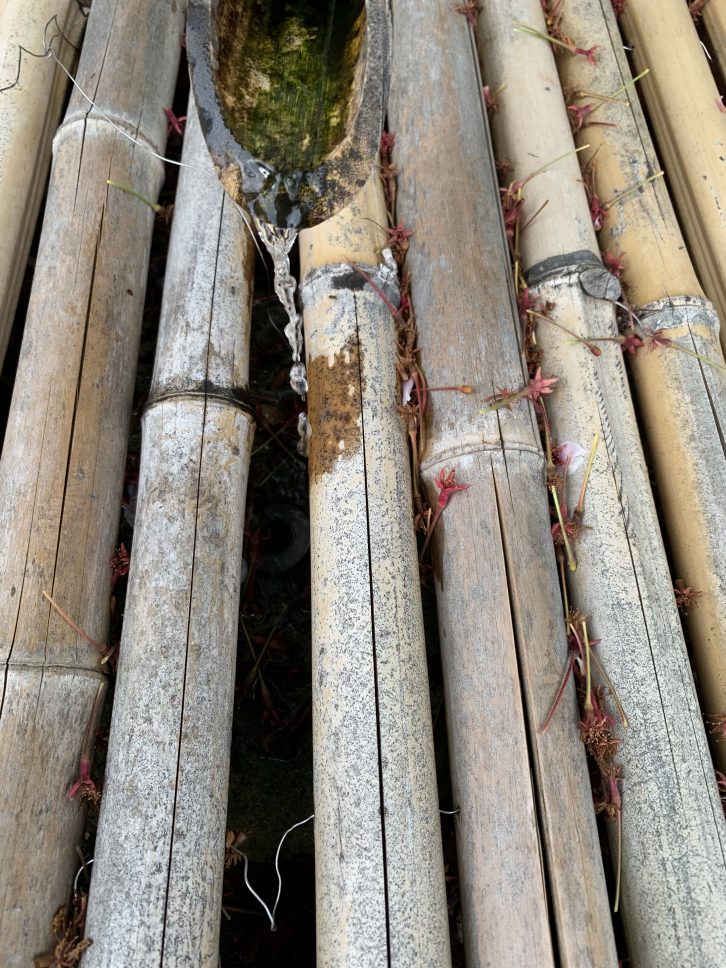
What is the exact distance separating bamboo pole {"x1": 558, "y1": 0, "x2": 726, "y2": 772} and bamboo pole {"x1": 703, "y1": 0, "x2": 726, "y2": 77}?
0.42 m

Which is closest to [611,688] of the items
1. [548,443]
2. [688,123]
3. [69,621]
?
[548,443]

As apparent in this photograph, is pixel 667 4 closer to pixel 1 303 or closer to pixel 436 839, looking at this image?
pixel 1 303

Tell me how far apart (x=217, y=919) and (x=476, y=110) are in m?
2.30

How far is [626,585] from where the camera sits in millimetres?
1847

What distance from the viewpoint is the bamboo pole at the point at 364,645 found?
1548 millimetres

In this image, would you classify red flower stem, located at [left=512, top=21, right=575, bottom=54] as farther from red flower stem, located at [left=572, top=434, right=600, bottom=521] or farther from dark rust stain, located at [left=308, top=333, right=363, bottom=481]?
red flower stem, located at [left=572, top=434, right=600, bottom=521]

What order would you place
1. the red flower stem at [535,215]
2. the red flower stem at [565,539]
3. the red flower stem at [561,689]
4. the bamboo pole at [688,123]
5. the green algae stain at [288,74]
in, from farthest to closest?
1. the bamboo pole at [688,123]
2. the red flower stem at [535,215]
3. the green algae stain at [288,74]
4. the red flower stem at [565,539]
5. the red flower stem at [561,689]

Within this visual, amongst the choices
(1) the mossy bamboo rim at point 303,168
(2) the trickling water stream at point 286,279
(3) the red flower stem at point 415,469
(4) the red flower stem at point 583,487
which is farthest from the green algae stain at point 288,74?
(4) the red flower stem at point 583,487

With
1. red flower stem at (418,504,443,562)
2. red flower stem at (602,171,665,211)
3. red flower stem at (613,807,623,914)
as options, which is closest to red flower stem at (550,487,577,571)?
red flower stem at (418,504,443,562)

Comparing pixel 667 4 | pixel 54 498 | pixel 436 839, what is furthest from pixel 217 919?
pixel 667 4

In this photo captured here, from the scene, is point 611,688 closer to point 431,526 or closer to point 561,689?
point 561,689

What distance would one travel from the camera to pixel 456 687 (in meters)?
1.75

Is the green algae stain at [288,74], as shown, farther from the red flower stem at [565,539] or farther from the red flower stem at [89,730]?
the red flower stem at [89,730]

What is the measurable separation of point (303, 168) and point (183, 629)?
3.97ft
